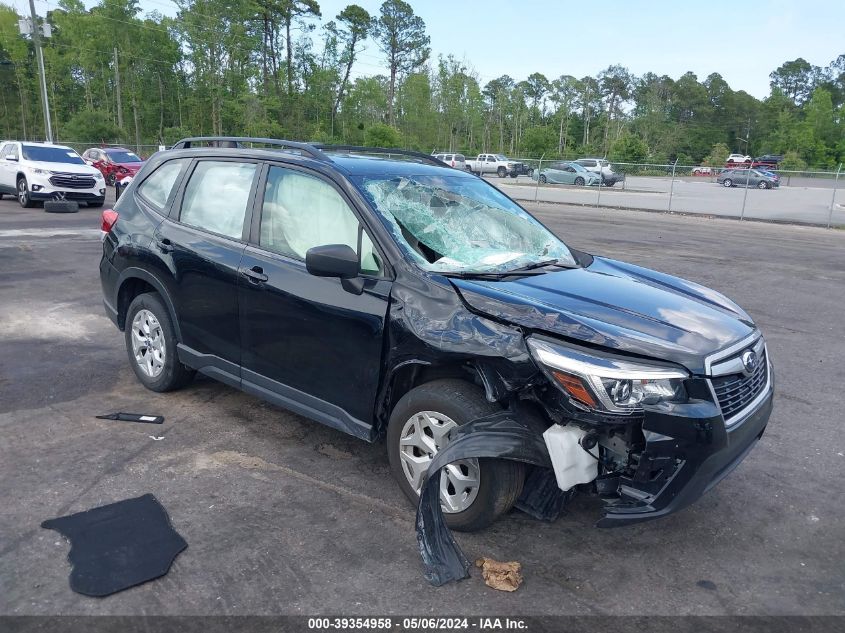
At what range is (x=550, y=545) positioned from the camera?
3.39 meters

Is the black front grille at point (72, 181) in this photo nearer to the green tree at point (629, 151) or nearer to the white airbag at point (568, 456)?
the white airbag at point (568, 456)

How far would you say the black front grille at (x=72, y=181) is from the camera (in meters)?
18.4

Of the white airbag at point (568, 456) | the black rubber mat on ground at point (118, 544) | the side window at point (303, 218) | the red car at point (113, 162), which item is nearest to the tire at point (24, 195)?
the red car at point (113, 162)

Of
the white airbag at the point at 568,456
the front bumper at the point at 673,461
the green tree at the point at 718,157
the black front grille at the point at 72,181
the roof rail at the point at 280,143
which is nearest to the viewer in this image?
the front bumper at the point at 673,461

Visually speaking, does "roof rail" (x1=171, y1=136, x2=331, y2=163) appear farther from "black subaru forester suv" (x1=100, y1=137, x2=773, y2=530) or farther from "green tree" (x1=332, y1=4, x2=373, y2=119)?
"green tree" (x1=332, y1=4, x2=373, y2=119)

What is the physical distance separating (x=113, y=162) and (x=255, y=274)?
24216 mm

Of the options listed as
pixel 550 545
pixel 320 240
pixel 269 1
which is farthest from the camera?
pixel 269 1

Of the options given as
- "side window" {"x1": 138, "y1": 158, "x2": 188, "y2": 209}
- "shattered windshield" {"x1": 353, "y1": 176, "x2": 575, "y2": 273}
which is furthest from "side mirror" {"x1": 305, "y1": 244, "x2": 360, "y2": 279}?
"side window" {"x1": 138, "y1": 158, "x2": 188, "y2": 209}

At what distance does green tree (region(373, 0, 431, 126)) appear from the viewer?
7119 cm

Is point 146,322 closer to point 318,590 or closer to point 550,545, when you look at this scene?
point 318,590

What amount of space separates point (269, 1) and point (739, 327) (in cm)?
6637

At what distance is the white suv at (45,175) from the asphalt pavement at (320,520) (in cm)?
1422

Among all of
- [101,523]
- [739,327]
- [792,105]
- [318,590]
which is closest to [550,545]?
[318,590]

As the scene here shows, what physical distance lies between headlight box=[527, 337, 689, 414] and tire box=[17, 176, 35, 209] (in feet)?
64.6
